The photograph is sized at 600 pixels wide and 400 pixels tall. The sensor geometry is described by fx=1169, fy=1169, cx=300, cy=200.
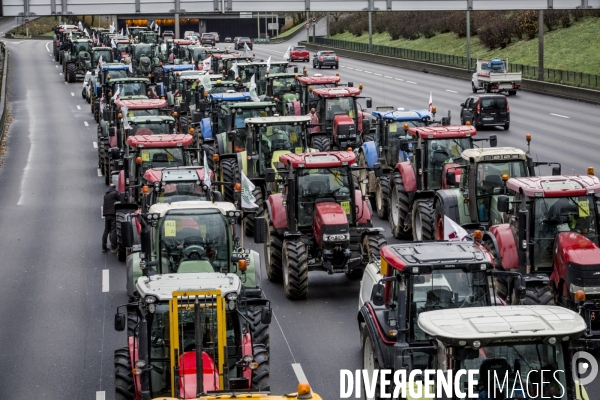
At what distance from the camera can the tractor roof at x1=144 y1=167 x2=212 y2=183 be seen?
23016 millimetres

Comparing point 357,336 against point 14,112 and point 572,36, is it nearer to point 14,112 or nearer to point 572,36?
point 14,112

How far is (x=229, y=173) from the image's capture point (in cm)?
3033

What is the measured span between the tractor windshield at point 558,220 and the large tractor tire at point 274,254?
19.5 feet

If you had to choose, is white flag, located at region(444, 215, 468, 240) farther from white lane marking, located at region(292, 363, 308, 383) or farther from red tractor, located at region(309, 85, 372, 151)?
red tractor, located at region(309, 85, 372, 151)

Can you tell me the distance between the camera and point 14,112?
5903 centimetres

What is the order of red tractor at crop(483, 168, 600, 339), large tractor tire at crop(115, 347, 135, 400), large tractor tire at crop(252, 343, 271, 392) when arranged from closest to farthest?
large tractor tire at crop(115, 347, 135, 400), large tractor tire at crop(252, 343, 271, 392), red tractor at crop(483, 168, 600, 339)

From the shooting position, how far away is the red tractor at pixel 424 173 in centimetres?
2561

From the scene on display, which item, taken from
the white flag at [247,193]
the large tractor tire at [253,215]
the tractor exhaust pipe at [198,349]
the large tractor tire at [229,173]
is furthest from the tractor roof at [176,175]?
the tractor exhaust pipe at [198,349]

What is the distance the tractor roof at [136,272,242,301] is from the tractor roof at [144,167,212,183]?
8.53 metres

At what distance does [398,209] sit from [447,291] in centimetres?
1268

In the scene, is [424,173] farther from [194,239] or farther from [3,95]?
[3,95]

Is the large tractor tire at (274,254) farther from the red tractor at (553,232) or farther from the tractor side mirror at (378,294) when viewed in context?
the tractor side mirror at (378,294)

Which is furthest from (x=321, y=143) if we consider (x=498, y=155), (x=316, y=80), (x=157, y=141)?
(x=498, y=155)

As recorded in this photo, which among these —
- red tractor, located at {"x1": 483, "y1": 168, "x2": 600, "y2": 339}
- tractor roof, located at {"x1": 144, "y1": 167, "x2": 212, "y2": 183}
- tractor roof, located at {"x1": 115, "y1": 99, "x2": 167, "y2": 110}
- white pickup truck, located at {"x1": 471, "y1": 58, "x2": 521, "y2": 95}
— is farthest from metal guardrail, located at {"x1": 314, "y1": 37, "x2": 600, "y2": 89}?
red tractor, located at {"x1": 483, "y1": 168, "x2": 600, "y2": 339}
